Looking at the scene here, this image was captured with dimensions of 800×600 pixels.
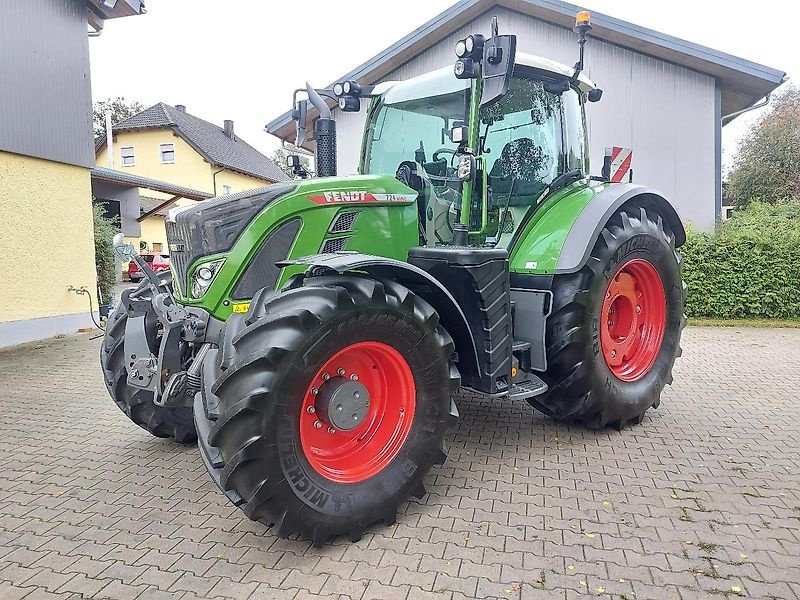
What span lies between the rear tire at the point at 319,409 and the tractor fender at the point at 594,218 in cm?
126

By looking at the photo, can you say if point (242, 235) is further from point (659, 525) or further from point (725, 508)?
point (725, 508)

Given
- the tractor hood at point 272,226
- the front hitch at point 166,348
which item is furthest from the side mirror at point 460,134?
the front hitch at point 166,348

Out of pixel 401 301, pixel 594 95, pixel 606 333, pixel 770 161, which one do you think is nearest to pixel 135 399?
pixel 401 301

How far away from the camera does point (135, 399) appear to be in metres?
3.97

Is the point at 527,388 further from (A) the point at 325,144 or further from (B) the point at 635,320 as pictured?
(A) the point at 325,144

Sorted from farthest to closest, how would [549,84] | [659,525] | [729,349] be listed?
[729,349], [549,84], [659,525]

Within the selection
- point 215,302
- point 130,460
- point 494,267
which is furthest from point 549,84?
point 130,460

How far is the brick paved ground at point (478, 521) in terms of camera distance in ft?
8.55

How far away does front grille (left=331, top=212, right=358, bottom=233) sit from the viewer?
345 cm

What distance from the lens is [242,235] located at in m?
3.23

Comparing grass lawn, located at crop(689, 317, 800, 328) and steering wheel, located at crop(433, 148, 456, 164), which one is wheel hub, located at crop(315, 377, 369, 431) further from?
grass lawn, located at crop(689, 317, 800, 328)

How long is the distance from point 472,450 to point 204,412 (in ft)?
6.46

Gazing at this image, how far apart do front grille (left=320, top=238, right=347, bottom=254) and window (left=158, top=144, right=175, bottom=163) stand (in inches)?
1220

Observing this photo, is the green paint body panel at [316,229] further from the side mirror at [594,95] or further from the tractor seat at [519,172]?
the side mirror at [594,95]
